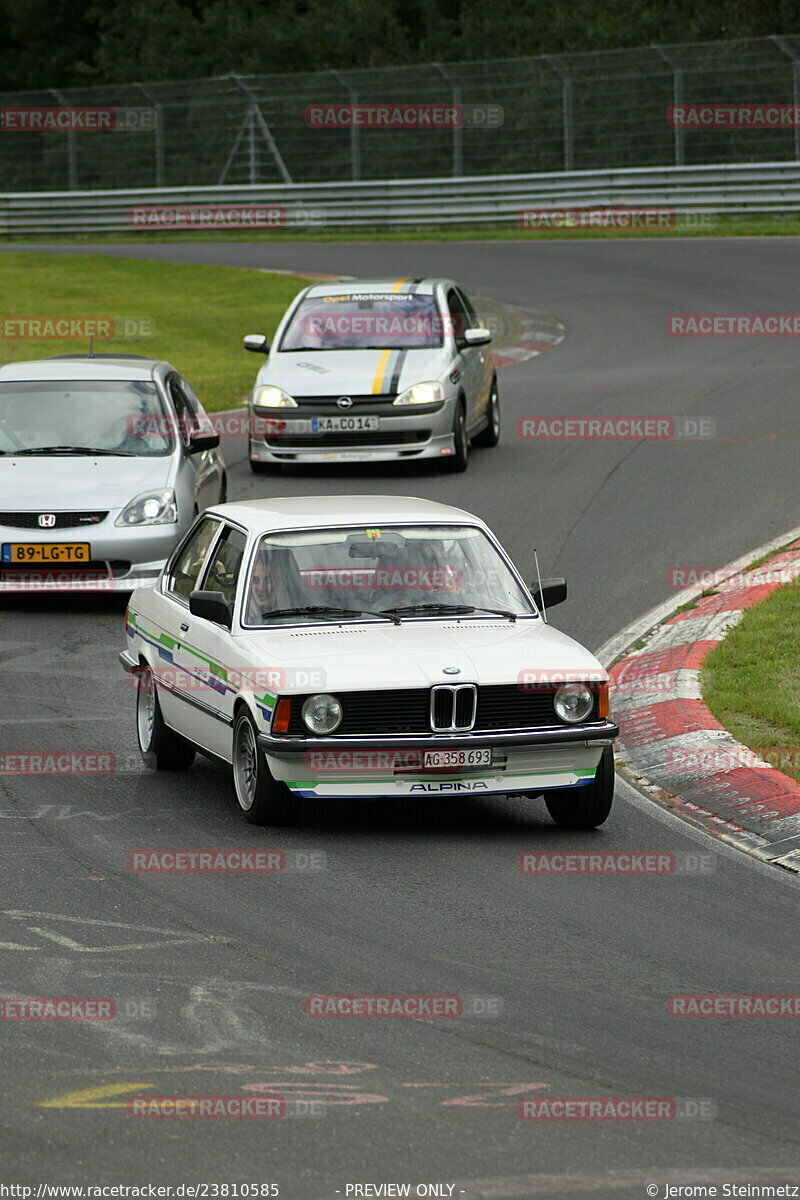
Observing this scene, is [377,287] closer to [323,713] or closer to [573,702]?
[573,702]

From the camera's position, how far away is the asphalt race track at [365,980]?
5016 millimetres

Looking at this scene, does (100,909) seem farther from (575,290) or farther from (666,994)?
(575,290)

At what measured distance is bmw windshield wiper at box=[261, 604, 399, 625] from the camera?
9.11 meters

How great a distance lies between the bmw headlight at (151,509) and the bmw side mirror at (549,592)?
4963mm

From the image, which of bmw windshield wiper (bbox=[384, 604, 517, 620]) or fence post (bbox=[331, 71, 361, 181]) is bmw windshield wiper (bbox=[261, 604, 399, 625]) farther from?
fence post (bbox=[331, 71, 361, 181])

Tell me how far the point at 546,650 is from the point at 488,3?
176 ft

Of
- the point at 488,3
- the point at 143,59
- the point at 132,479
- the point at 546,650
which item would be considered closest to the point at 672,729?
the point at 546,650

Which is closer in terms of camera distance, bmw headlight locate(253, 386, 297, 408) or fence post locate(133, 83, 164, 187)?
bmw headlight locate(253, 386, 297, 408)

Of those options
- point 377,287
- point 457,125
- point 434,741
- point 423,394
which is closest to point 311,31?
point 457,125

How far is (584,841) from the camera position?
852 centimetres

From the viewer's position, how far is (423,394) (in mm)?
17828

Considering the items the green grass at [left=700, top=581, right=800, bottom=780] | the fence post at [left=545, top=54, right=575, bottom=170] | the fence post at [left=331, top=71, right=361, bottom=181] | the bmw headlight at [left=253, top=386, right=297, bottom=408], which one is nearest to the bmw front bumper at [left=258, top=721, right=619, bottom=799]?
the green grass at [left=700, top=581, right=800, bottom=780]

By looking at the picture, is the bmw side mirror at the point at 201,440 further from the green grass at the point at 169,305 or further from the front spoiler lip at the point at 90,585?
the green grass at the point at 169,305

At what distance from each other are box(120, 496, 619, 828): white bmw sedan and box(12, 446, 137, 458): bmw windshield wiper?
4.60 m
